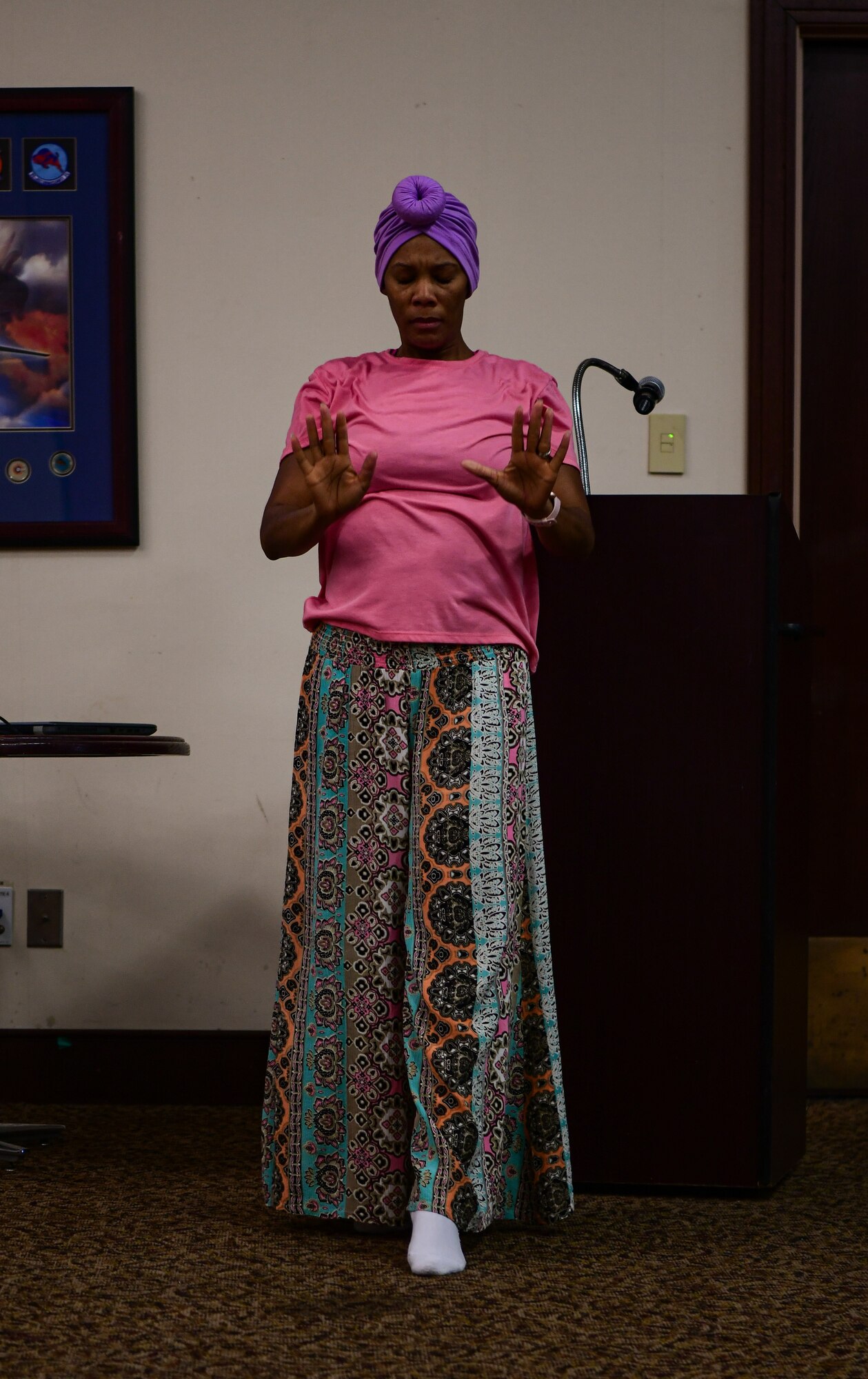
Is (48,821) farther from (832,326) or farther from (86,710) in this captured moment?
(832,326)

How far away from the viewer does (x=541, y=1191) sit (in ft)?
5.53

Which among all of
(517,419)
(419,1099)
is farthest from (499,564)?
(419,1099)

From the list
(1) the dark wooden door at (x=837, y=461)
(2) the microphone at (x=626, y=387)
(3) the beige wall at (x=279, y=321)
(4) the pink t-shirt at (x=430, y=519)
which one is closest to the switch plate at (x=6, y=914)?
(3) the beige wall at (x=279, y=321)

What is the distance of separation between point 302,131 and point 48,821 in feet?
4.82

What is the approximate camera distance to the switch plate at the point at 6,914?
2600 millimetres

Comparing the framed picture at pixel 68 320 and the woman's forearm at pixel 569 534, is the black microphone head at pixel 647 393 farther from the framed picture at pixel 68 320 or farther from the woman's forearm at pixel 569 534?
the framed picture at pixel 68 320

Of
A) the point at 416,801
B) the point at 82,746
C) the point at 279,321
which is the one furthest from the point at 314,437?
the point at 279,321

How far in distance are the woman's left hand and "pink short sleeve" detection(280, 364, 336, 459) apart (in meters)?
0.26

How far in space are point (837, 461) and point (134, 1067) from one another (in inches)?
73.8

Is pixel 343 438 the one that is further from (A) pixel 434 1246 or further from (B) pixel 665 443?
(B) pixel 665 443

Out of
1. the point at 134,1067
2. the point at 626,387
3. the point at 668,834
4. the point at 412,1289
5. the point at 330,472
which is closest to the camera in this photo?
the point at 412,1289

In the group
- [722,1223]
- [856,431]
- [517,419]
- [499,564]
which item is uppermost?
[856,431]

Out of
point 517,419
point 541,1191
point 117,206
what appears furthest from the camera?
point 117,206

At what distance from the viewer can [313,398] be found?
A: 5.72ft
